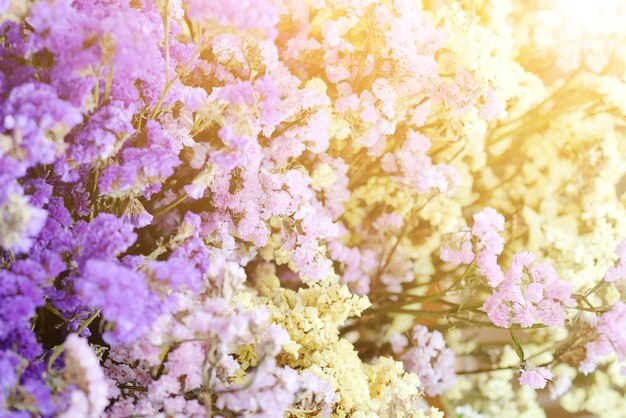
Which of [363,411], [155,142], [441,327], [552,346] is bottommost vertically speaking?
[552,346]

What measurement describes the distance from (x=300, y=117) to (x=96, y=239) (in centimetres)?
43

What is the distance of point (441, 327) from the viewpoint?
1.38m

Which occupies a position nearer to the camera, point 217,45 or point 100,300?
point 100,300

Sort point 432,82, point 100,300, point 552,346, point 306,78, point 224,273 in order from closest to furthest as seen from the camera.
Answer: point 100,300, point 224,273, point 432,82, point 306,78, point 552,346

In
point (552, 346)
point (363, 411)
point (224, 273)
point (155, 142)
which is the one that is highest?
point (155, 142)

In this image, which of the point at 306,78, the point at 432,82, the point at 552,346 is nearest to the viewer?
the point at 432,82

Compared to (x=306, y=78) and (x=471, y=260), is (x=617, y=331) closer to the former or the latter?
(x=471, y=260)

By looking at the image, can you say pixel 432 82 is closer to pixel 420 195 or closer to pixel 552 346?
pixel 420 195

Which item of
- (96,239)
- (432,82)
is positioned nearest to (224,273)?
(96,239)

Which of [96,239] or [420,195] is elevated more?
[96,239]

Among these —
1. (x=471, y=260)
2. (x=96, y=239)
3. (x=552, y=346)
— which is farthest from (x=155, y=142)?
(x=552, y=346)

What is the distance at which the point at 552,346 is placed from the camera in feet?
4.76

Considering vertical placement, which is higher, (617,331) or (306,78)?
(306,78)

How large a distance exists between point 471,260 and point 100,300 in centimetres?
70
